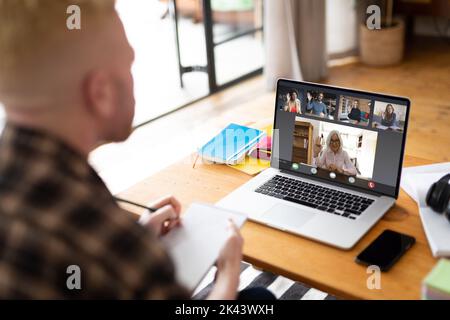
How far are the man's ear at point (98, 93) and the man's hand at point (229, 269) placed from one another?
1.29 ft

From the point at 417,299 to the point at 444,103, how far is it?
111 inches

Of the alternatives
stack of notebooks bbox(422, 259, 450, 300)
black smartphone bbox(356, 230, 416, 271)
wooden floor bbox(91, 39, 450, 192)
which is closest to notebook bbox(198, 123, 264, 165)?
black smartphone bbox(356, 230, 416, 271)

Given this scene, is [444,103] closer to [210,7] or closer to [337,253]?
[210,7]

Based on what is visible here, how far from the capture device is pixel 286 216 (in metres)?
1.50

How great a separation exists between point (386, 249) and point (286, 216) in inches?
10.6

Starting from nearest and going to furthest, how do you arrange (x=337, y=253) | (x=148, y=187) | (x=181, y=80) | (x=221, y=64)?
(x=337, y=253)
(x=148, y=187)
(x=181, y=80)
(x=221, y=64)

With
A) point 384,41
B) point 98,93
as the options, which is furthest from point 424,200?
point 384,41

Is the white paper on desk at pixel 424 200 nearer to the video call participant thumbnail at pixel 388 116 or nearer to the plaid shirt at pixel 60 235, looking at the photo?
the video call participant thumbnail at pixel 388 116

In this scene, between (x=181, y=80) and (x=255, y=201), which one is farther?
(x=181, y=80)

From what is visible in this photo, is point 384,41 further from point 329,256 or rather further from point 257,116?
point 329,256

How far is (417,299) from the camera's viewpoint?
1186 mm

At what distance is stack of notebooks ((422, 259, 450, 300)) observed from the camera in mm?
1099

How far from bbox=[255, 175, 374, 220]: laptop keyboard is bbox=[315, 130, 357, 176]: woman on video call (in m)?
0.06

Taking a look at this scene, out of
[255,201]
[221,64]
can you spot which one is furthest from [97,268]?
[221,64]
